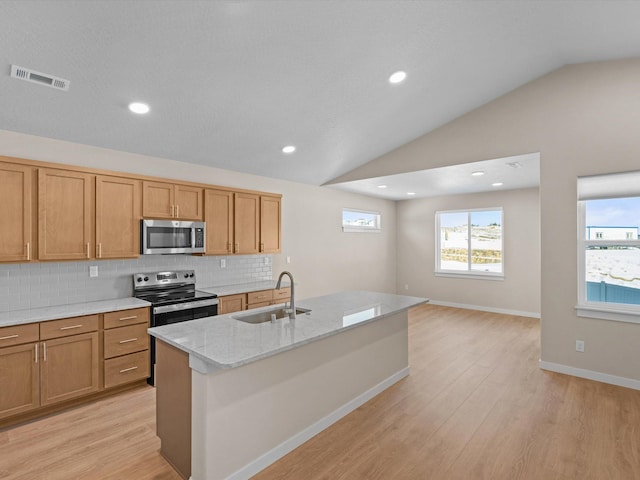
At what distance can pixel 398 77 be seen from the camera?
3.43 metres

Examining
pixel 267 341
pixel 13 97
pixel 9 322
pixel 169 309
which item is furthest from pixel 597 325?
pixel 13 97

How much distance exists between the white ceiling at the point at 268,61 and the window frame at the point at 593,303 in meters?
1.80

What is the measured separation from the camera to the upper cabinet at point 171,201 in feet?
12.1

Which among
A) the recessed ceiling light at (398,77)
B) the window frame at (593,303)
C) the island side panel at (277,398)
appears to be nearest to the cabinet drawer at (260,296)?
the island side panel at (277,398)

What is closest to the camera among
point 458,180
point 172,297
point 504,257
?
point 172,297

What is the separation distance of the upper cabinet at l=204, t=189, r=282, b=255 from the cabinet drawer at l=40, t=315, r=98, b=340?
149cm

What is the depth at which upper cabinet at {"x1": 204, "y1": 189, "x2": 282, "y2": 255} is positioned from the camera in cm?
428

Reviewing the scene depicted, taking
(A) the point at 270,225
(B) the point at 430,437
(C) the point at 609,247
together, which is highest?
(A) the point at 270,225

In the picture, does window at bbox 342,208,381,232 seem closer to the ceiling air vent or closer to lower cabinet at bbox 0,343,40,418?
the ceiling air vent

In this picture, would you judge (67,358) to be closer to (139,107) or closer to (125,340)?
(125,340)

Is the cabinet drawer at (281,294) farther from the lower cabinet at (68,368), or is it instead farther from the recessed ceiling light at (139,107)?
the recessed ceiling light at (139,107)

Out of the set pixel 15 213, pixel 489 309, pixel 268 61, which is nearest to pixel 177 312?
pixel 15 213

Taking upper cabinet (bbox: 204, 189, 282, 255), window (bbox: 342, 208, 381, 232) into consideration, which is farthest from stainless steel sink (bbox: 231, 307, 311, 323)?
window (bbox: 342, 208, 381, 232)

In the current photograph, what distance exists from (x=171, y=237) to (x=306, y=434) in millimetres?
2584
